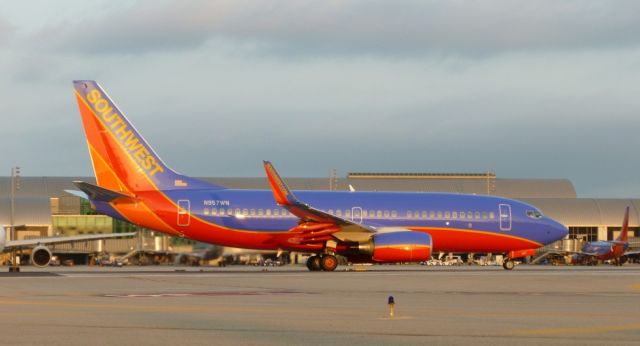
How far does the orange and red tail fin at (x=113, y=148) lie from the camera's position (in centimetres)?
4494

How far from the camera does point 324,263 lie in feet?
149

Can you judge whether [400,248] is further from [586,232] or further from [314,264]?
[586,232]

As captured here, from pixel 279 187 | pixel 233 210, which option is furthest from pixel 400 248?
pixel 233 210

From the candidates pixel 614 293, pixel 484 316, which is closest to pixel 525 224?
pixel 614 293

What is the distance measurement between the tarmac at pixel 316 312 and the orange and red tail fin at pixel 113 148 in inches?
397

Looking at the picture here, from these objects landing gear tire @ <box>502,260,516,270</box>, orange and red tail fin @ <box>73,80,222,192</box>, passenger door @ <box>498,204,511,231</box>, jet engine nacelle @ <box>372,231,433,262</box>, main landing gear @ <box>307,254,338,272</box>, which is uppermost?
orange and red tail fin @ <box>73,80,222,192</box>

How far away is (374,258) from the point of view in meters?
44.1

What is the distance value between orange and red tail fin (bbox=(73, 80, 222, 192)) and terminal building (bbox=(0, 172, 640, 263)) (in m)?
28.1

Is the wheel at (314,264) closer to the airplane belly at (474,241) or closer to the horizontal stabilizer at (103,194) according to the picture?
the airplane belly at (474,241)

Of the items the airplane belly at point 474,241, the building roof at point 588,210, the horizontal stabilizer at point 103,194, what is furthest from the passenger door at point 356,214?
the building roof at point 588,210

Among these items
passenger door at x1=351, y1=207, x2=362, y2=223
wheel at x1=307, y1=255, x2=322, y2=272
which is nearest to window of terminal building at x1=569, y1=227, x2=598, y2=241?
passenger door at x1=351, y1=207, x2=362, y2=223

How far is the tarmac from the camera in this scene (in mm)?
16688

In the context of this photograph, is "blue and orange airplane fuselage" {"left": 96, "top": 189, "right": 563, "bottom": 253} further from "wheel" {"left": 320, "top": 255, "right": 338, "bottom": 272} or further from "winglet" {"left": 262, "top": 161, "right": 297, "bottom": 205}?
"winglet" {"left": 262, "top": 161, "right": 297, "bottom": 205}

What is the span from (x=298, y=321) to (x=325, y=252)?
2606 centimetres
